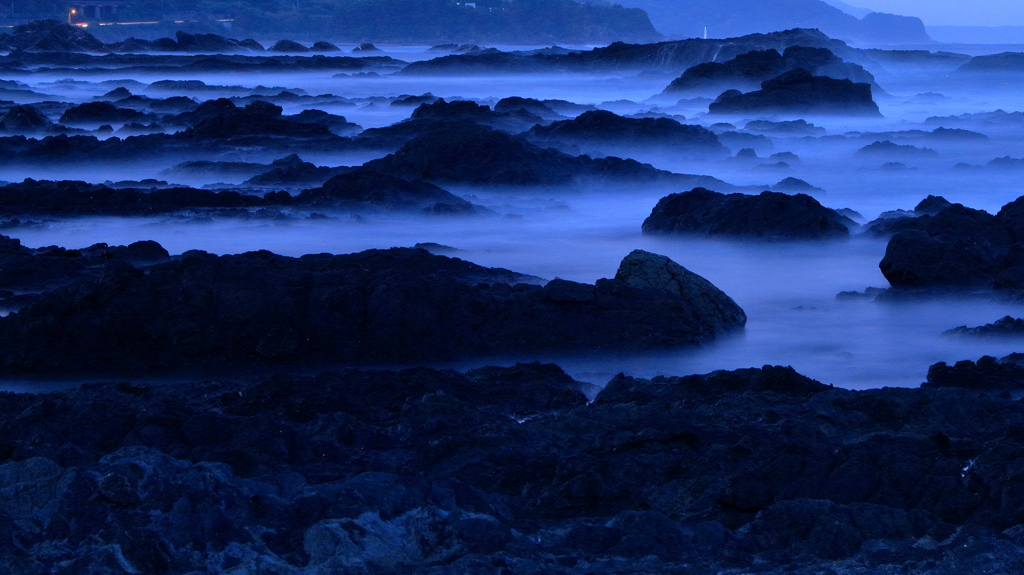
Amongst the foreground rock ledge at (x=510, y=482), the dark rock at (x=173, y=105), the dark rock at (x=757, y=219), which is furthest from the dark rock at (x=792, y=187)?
the dark rock at (x=173, y=105)

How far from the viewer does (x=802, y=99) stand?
24312mm

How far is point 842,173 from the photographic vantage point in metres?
15.7

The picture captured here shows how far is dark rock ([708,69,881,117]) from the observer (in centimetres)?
2406

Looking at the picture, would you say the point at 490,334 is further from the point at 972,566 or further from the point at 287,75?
the point at 287,75

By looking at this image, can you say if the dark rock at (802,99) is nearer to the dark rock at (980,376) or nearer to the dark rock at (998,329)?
the dark rock at (998,329)

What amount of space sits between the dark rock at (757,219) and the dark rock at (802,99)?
A: 14.6 meters

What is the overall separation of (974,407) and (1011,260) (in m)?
3.99

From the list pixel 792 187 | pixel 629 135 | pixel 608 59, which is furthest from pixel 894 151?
pixel 608 59

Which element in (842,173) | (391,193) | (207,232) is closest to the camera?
(207,232)

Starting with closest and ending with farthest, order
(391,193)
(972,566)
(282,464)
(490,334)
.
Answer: (972,566)
(282,464)
(490,334)
(391,193)

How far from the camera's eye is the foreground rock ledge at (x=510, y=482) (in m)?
2.57

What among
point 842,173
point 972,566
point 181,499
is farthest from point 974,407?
point 842,173

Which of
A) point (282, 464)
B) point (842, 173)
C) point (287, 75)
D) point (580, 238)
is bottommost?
point (282, 464)

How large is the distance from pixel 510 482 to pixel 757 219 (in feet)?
21.1
